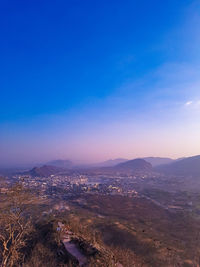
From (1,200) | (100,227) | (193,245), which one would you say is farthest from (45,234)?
(1,200)

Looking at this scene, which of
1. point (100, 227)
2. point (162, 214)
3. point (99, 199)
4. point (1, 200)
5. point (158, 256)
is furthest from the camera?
point (99, 199)

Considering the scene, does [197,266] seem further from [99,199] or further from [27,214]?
[99,199]

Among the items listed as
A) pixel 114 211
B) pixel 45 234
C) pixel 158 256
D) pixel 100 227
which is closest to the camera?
pixel 158 256

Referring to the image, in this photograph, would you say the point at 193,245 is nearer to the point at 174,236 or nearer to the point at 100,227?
the point at 174,236

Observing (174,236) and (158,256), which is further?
(174,236)

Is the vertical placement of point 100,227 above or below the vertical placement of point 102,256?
below

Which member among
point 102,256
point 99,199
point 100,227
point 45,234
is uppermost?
point 102,256

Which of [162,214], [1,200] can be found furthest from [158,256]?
[1,200]

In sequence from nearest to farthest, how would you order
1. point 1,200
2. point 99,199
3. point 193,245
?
1. point 193,245
2. point 1,200
3. point 99,199

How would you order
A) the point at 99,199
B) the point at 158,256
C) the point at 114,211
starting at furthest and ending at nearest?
the point at 99,199, the point at 114,211, the point at 158,256
